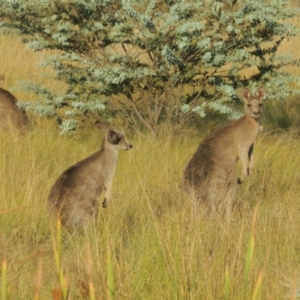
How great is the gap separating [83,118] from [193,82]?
1272 mm

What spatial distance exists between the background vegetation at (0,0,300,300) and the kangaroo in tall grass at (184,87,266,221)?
5.7 inches

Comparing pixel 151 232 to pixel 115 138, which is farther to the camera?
pixel 115 138

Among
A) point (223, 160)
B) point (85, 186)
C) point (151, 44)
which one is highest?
point (151, 44)

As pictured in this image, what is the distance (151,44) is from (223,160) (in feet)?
7.47

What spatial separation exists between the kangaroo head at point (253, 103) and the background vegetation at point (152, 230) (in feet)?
1.82

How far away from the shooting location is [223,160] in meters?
7.17

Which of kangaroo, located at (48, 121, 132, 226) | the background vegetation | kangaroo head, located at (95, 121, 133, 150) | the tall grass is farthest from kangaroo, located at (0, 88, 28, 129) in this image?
kangaroo, located at (48, 121, 132, 226)

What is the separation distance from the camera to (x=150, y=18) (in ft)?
28.6

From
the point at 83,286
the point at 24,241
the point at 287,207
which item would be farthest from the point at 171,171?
the point at 83,286

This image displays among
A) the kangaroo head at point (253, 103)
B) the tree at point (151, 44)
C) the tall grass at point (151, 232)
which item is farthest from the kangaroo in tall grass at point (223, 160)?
the tree at point (151, 44)

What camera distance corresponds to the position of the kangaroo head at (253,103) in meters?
8.00

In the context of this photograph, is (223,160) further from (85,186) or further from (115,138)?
(85,186)

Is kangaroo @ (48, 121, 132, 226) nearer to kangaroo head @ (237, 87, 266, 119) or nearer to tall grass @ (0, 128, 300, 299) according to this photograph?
tall grass @ (0, 128, 300, 299)

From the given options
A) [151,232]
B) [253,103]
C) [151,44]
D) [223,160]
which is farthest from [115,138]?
[151,232]
